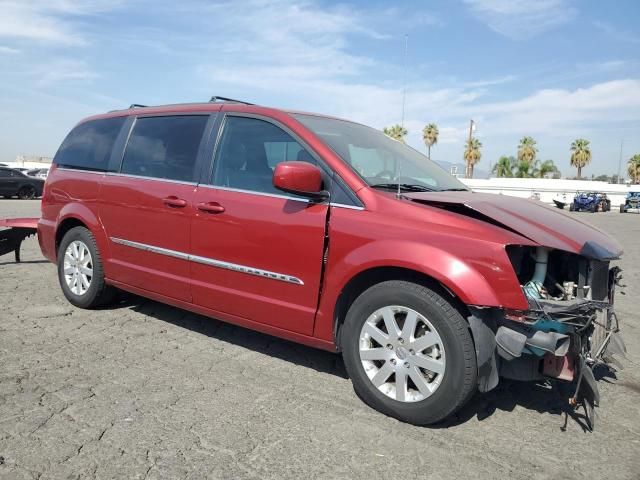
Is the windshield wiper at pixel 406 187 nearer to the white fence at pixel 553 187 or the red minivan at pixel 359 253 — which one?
the red minivan at pixel 359 253

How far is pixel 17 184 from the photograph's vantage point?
2412 centimetres

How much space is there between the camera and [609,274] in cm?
354

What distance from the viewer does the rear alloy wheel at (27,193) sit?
80.1ft

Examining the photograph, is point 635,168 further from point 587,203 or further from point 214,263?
point 214,263

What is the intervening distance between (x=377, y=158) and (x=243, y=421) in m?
2.04

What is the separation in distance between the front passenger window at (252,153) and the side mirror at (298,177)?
0.30 m

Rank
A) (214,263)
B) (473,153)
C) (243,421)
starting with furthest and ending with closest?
(473,153)
(214,263)
(243,421)

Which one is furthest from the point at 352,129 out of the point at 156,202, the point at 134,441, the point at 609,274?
the point at 134,441

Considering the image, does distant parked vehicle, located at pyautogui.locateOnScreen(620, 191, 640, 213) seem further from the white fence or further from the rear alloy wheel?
the rear alloy wheel

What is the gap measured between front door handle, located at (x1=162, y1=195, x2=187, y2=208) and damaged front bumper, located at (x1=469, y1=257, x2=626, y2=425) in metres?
2.31

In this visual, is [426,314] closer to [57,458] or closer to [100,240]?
[57,458]

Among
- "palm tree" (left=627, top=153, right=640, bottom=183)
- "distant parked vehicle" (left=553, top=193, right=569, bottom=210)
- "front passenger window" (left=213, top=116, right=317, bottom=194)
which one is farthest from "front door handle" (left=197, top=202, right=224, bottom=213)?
"palm tree" (left=627, top=153, right=640, bottom=183)

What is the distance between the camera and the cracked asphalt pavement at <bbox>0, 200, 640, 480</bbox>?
101 inches

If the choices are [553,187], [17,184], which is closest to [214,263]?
[17,184]
